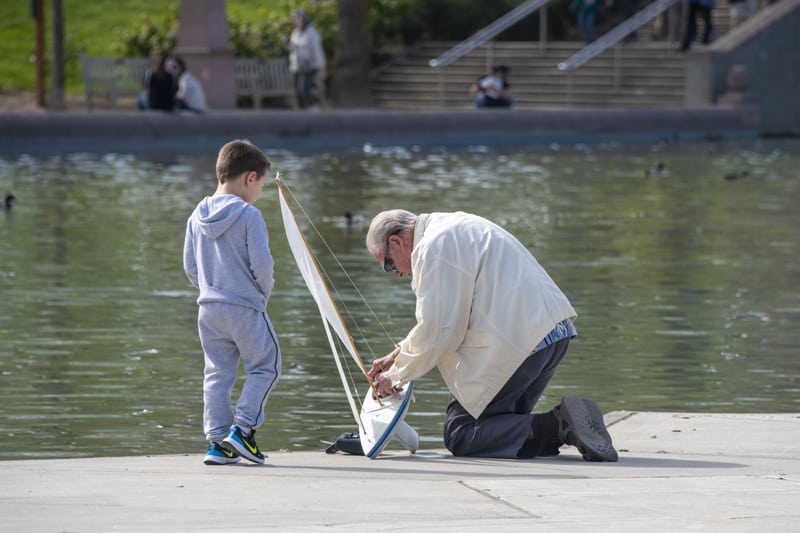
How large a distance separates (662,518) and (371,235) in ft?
6.56

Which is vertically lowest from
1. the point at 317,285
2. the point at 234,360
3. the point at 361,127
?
the point at 361,127

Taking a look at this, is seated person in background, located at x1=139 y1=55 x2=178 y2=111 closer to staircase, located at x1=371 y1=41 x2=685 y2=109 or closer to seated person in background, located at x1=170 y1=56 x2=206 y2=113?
seated person in background, located at x1=170 y1=56 x2=206 y2=113

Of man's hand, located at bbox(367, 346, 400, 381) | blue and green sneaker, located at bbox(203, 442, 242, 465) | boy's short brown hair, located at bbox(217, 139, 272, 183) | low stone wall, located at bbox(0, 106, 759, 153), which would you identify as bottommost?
low stone wall, located at bbox(0, 106, 759, 153)

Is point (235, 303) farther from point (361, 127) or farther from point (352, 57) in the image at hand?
point (352, 57)

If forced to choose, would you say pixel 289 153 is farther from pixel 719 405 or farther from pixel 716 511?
pixel 716 511

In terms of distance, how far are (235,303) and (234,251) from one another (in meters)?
0.21

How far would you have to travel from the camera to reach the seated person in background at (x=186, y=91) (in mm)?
27734

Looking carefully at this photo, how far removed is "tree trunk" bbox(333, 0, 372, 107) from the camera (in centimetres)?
3328

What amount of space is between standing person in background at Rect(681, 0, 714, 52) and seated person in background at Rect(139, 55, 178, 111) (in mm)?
11026

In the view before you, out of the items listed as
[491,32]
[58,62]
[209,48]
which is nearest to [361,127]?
[209,48]

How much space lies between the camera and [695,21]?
33.9m

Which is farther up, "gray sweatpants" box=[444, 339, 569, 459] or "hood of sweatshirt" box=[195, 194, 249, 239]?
"hood of sweatshirt" box=[195, 194, 249, 239]

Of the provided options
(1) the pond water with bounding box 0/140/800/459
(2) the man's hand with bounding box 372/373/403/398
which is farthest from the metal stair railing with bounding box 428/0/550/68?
(2) the man's hand with bounding box 372/373/403/398

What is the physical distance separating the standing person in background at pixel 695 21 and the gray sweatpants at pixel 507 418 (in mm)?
27163
